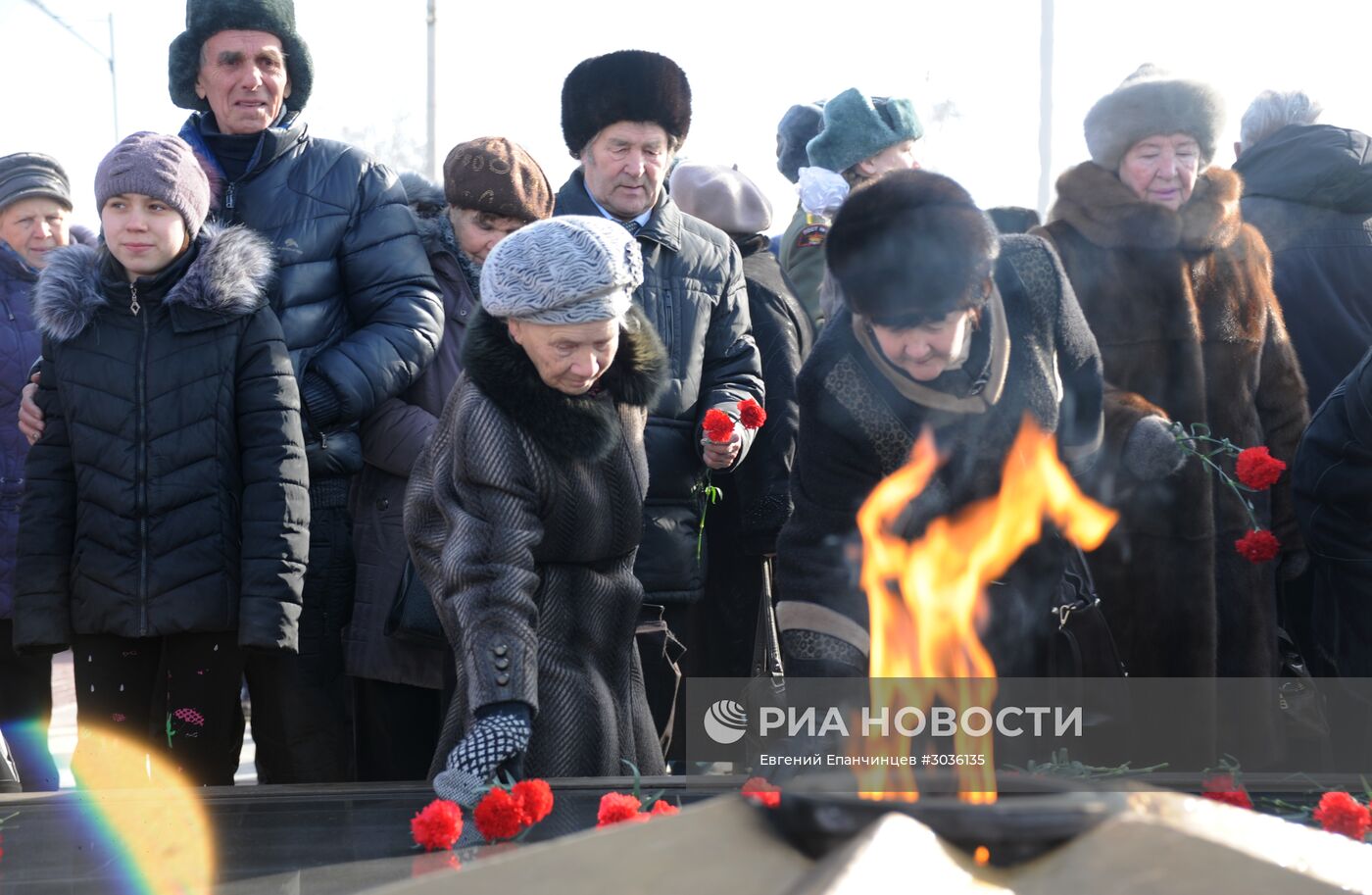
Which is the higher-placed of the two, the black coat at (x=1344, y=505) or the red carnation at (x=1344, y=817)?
the black coat at (x=1344, y=505)

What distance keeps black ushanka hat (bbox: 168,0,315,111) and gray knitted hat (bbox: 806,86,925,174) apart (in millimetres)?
1704

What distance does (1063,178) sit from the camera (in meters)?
4.82

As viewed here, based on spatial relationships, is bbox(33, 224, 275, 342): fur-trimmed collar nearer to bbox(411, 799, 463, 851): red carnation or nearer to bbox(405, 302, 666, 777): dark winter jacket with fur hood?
bbox(405, 302, 666, 777): dark winter jacket with fur hood

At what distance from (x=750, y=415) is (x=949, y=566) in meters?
1.29

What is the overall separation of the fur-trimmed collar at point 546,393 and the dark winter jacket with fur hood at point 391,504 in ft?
2.39

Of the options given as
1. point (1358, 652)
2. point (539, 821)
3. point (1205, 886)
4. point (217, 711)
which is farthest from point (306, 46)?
point (1205, 886)

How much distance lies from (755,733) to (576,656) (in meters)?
1.36

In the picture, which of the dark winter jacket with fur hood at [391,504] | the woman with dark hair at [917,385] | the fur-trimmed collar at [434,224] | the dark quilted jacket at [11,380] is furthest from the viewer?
the dark quilted jacket at [11,380]

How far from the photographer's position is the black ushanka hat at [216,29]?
4719mm

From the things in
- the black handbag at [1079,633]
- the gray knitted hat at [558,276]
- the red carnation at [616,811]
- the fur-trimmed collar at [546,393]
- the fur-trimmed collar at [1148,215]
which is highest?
the fur-trimmed collar at [1148,215]

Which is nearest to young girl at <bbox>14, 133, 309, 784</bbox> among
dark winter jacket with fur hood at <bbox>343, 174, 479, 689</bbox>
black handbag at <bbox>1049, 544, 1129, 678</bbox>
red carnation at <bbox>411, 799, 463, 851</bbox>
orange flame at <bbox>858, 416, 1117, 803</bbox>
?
dark winter jacket with fur hood at <bbox>343, 174, 479, 689</bbox>

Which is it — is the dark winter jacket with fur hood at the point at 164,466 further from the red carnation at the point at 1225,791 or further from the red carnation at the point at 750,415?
the red carnation at the point at 1225,791

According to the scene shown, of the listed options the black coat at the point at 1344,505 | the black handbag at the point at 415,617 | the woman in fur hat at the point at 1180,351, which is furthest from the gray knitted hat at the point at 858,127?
the black handbag at the point at 415,617

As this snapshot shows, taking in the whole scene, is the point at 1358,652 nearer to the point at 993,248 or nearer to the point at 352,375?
the point at 993,248
